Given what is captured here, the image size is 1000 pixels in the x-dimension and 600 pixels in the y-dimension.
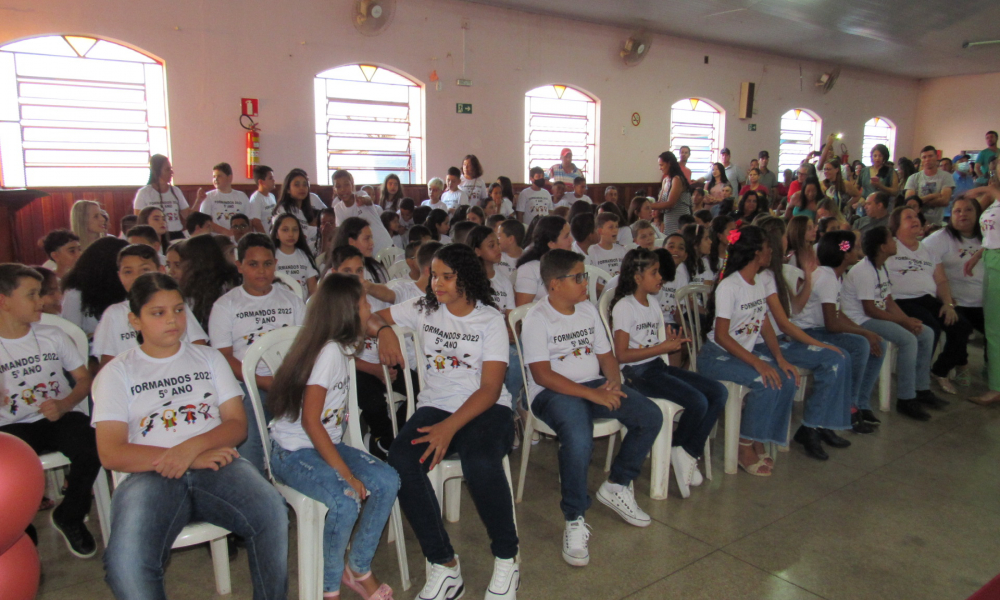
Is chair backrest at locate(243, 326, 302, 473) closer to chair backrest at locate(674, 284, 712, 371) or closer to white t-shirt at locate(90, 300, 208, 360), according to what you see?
white t-shirt at locate(90, 300, 208, 360)

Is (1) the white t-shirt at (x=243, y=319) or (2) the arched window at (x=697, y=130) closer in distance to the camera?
(1) the white t-shirt at (x=243, y=319)

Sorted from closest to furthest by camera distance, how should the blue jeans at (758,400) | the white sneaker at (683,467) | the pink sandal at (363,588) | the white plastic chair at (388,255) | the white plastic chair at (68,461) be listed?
the pink sandal at (363,588) < the white plastic chair at (68,461) < the white sneaker at (683,467) < the blue jeans at (758,400) < the white plastic chair at (388,255)

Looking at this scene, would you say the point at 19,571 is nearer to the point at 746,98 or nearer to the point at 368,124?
the point at 368,124

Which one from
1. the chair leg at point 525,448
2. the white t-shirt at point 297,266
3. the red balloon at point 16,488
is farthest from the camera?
the white t-shirt at point 297,266

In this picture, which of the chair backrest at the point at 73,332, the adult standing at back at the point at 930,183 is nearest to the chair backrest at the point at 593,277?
the chair backrest at the point at 73,332

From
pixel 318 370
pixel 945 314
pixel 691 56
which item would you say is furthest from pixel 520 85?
pixel 318 370

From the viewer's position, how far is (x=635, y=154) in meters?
11.2

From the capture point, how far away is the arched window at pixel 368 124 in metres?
8.20

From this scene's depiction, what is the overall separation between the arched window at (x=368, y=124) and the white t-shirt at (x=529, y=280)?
558 centimetres

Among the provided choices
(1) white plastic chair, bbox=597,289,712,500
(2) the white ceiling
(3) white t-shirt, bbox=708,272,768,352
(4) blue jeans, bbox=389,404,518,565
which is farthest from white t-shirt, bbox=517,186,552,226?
(4) blue jeans, bbox=389,404,518,565

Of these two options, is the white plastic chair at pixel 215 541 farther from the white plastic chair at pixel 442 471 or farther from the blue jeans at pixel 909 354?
the blue jeans at pixel 909 354

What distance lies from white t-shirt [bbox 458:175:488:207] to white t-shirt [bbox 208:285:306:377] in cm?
506

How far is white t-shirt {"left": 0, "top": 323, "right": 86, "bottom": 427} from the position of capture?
86.6 inches

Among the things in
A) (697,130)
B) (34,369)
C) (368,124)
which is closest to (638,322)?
(34,369)
